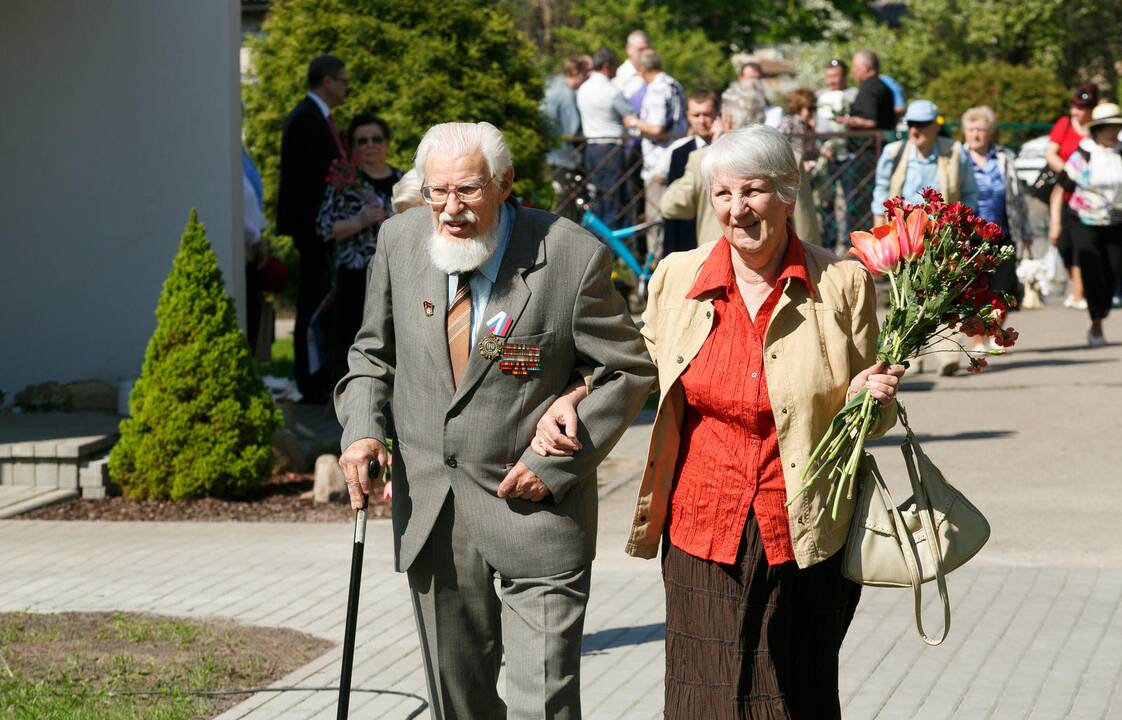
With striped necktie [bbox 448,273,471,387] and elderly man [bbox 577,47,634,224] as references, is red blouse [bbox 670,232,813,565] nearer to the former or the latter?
striped necktie [bbox 448,273,471,387]

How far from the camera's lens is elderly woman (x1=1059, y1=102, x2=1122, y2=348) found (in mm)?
15008

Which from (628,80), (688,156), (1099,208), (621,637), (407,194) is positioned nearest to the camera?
(407,194)

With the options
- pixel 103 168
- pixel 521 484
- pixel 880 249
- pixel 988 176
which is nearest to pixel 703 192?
pixel 103 168

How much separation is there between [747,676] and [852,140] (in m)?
14.3

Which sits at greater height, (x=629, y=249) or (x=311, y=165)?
(x=311, y=165)

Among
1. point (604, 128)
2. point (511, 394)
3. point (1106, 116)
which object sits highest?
point (1106, 116)

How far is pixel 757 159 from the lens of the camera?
14.5 ft

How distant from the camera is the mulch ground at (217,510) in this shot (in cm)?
921

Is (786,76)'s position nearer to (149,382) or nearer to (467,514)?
(149,382)

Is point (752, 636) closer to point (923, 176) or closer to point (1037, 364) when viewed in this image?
point (923, 176)

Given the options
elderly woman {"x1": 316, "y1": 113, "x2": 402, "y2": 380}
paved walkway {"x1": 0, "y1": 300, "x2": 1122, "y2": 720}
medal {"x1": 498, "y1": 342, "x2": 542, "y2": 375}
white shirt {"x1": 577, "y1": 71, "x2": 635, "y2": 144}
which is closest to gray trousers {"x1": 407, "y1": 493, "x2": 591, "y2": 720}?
medal {"x1": 498, "y1": 342, "x2": 542, "y2": 375}

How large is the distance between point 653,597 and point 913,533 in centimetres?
315

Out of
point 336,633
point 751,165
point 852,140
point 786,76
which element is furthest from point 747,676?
point 786,76

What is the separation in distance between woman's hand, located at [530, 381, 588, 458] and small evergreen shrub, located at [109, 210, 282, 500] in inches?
201
